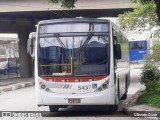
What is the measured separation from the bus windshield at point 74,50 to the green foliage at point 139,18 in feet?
43.1

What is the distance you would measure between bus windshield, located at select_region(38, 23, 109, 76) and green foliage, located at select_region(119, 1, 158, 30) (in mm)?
13123

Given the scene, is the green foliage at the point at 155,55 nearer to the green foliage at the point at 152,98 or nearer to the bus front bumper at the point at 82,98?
the green foliage at the point at 152,98

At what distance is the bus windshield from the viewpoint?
12.1 meters

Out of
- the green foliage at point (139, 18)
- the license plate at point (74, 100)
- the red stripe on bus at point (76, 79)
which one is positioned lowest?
the license plate at point (74, 100)

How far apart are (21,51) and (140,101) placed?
28.2 metres

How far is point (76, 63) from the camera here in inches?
479

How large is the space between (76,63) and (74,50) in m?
0.40

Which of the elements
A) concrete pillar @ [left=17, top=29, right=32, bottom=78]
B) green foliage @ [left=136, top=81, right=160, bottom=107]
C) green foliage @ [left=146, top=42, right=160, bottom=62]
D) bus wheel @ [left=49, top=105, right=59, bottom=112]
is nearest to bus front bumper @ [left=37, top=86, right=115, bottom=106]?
bus wheel @ [left=49, top=105, right=59, bottom=112]

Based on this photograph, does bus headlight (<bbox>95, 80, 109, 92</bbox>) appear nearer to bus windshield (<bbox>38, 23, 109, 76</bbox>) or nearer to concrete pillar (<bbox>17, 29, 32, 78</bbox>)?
bus windshield (<bbox>38, 23, 109, 76</bbox>)

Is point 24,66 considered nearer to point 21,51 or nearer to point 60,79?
point 21,51

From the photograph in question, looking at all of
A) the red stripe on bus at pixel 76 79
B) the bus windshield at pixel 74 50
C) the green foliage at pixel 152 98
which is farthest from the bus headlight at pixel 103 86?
the green foliage at pixel 152 98

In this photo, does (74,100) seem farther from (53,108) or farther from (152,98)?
(152,98)

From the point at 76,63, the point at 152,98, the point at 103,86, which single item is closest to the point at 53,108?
the point at 76,63

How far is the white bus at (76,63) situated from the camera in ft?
39.2
